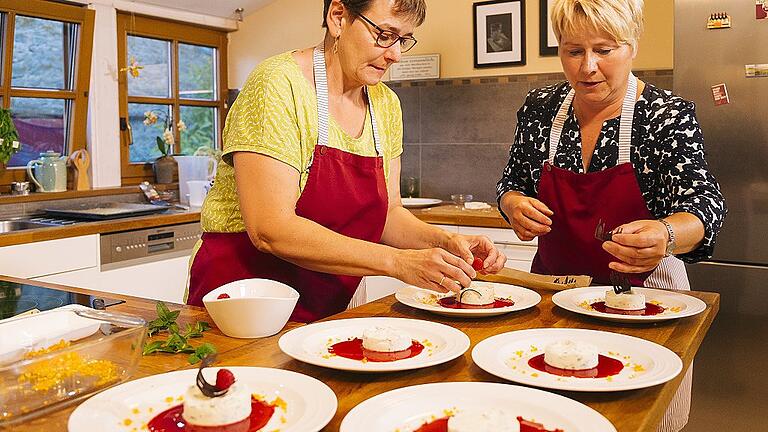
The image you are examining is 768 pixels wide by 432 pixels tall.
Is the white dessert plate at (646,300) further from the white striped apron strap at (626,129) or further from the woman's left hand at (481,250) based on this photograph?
the white striped apron strap at (626,129)

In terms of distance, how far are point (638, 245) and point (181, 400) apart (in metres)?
1.04

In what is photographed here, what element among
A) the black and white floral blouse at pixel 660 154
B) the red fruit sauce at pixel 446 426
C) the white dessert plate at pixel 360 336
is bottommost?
the red fruit sauce at pixel 446 426

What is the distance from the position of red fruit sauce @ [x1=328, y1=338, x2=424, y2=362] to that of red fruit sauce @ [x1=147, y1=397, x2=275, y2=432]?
256 mm

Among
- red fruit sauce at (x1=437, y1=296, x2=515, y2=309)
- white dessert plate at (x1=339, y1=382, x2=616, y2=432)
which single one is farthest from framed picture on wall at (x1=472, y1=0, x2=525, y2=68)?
white dessert plate at (x1=339, y1=382, x2=616, y2=432)

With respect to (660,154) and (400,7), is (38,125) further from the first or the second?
(660,154)

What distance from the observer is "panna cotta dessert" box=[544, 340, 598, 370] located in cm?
120

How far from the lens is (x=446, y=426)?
38.8 inches

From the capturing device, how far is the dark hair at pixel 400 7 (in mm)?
1727

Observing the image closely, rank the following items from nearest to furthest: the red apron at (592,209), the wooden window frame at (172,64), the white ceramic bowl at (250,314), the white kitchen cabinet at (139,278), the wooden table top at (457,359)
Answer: the wooden table top at (457,359), the white ceramic bowl at (250,314), the red apron at (592,209), the white kitchen cabinet at (139,278), the wooden window frame at (172,64)

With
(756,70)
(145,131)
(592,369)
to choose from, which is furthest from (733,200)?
(145,131)

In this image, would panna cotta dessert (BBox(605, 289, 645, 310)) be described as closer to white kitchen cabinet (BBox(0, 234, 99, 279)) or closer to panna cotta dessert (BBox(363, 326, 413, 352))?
panna cotta dessert (BBox(363, 326, 413, 352))

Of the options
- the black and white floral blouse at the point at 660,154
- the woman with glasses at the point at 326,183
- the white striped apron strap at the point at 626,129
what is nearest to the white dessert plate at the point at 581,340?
the woman with glasses at the point at 326,183

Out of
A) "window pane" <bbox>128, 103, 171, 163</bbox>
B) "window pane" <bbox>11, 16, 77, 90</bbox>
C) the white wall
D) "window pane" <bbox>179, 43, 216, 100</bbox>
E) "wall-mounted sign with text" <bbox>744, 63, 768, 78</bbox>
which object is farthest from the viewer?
"window pane" <bbox>179, 43, 216, 100</bbox>

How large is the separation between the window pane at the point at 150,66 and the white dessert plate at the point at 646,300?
3.44 metres
